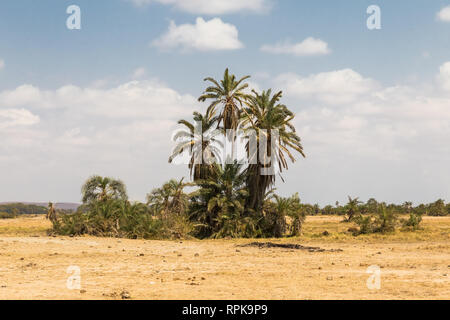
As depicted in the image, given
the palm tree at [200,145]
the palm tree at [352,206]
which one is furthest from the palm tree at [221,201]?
the palm tree at [352,206]

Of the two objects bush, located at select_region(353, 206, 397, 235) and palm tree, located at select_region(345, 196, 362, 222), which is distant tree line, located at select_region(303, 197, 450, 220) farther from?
bush, located at select_region(353, 206, 397, 235)

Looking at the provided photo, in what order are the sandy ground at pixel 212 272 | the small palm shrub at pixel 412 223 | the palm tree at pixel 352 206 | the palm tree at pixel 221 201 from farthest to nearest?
the palm tree at pixel 352 206 < the small palm shrub at pixel 412 223 < the palm tree at pixel 221 201 < the sandy ground at pixel 212 272

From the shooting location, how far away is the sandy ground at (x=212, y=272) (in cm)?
955

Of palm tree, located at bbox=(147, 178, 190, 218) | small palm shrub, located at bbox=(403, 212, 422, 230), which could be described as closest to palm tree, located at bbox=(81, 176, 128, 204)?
palm tree, located at bbox=(147, 178, 190, 218)

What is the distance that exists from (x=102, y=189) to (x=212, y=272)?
73.3 feet

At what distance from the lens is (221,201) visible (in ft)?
94.3

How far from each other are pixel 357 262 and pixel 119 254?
8962mm

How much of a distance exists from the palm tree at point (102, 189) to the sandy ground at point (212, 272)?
11494 millimetres

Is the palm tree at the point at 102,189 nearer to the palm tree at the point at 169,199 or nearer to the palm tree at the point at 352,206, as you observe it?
the palm tree at the point at 169,199

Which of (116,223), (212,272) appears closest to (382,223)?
(116,223)

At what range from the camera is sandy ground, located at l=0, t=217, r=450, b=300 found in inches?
376

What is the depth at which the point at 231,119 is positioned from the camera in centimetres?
3092
